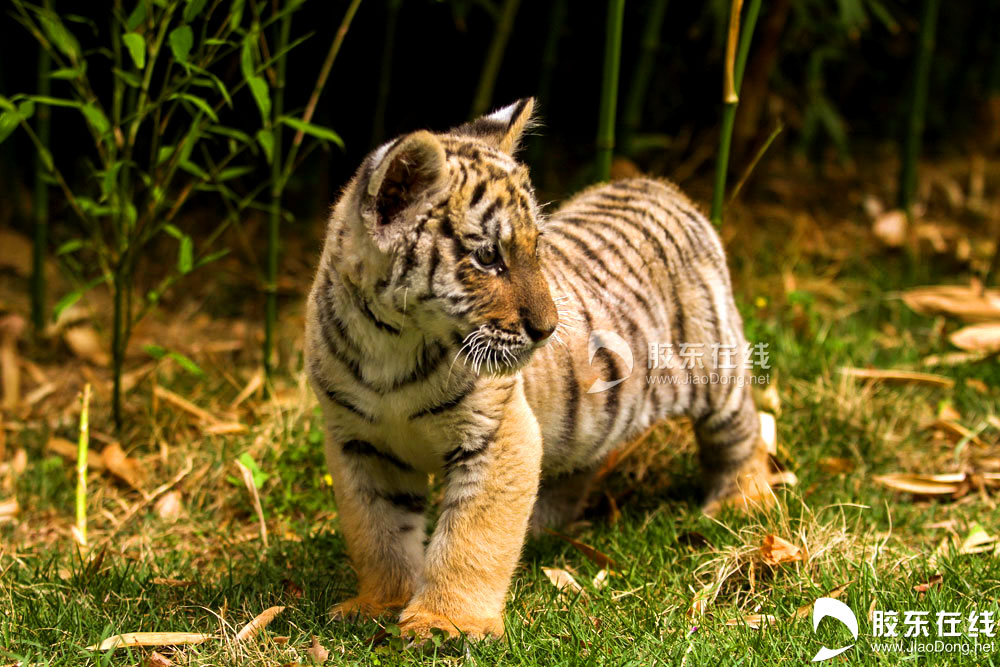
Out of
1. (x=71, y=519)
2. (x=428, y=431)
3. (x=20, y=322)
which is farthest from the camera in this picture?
(x=20, y=322)

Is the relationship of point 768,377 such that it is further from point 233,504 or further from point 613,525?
point 233,504

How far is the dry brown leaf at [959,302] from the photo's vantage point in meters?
5.27

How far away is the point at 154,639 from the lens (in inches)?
121

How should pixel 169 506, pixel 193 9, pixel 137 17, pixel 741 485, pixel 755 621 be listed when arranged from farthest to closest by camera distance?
1. pixel 169 506
2. pixel 741 485
3. pixel 137 17
4. pixel 193 9
5. pixel 755 621

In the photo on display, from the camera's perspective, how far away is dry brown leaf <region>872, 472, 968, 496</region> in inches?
164

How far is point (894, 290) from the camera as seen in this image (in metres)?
6.01

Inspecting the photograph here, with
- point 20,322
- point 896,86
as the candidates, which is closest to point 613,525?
point 20,322

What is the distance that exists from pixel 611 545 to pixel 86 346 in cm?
300

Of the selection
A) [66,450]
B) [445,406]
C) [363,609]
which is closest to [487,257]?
[445,406]

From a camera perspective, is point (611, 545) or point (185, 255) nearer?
point (611, 545)

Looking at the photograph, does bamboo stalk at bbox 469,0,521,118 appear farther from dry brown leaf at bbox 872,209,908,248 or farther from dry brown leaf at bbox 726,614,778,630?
dry brown leaf at bbox 726,614,778,630

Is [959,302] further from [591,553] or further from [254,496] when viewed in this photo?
[254,496]

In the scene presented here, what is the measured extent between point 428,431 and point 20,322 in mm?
3288

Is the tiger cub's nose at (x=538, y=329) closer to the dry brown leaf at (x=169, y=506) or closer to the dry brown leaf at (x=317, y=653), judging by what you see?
the dry brown leaf at (x=317, y=653)
